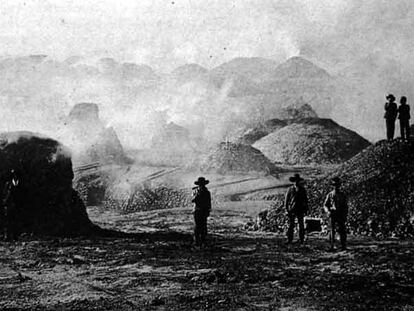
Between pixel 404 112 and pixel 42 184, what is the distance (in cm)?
1140

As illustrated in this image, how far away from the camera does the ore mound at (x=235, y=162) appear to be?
36.7 meters

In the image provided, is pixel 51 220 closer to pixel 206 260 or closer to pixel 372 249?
pixel 206 260

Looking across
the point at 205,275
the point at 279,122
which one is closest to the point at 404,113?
the point at 205,275

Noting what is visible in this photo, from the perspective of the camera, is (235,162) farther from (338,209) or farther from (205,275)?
(205,275)

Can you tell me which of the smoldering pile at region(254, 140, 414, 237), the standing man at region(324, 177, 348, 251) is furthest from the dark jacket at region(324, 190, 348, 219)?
the smoldering pile at region(254, 140, 414, 237)

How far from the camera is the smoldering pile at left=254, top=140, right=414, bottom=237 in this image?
13438 millimetres

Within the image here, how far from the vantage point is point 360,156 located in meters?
17.6

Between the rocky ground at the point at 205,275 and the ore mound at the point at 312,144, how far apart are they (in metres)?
39.7

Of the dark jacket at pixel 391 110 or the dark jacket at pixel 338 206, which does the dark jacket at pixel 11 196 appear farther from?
the dark jacket at pixel 391 110

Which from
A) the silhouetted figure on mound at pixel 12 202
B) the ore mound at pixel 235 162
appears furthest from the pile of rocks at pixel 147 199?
the silhouetted figure on mound at pixel 12 202

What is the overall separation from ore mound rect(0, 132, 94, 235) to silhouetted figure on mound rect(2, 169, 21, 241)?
1.12 feet

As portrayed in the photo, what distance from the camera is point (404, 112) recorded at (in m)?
15.2

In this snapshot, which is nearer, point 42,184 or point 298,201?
point 298,201

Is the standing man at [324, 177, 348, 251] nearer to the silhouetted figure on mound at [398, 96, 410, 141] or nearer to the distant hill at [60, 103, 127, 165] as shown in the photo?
the silhouetted figure on mound at [398, 96, 410, 141]
